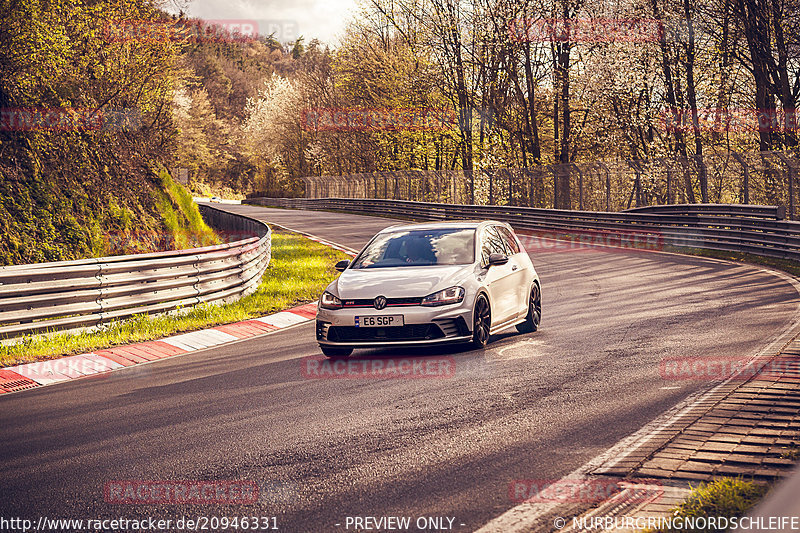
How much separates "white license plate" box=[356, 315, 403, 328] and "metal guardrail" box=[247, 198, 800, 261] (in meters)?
13.5

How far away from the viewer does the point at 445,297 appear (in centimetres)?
935

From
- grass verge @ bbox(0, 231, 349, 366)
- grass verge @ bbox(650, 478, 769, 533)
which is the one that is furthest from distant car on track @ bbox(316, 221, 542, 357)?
grass verge @ bbox(650, 478, 769, 533)

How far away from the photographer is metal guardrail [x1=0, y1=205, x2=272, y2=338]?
10.4 m

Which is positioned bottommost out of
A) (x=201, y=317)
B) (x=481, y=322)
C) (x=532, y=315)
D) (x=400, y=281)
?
(x=201, y=317)

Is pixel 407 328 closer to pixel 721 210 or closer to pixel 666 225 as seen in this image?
pixel 721 210

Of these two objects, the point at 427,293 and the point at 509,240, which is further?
the point at 509,240

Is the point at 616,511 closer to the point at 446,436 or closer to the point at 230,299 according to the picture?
the point at 446,436

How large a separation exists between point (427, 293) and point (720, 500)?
5.43 m

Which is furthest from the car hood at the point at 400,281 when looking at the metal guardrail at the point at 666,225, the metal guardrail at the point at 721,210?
the metal guardrail at the point at 721,210

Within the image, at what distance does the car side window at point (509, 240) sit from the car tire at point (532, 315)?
60 centimetres

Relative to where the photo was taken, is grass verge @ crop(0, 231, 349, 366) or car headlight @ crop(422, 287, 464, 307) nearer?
car headlight @ crop(422, 287, 464, 307)

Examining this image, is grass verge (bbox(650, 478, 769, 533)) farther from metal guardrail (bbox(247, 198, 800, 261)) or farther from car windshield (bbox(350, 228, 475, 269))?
metal guardrail (bbox(247, 198, 800, 261))

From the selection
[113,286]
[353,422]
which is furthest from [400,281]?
[113,286]

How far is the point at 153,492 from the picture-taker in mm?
4941
